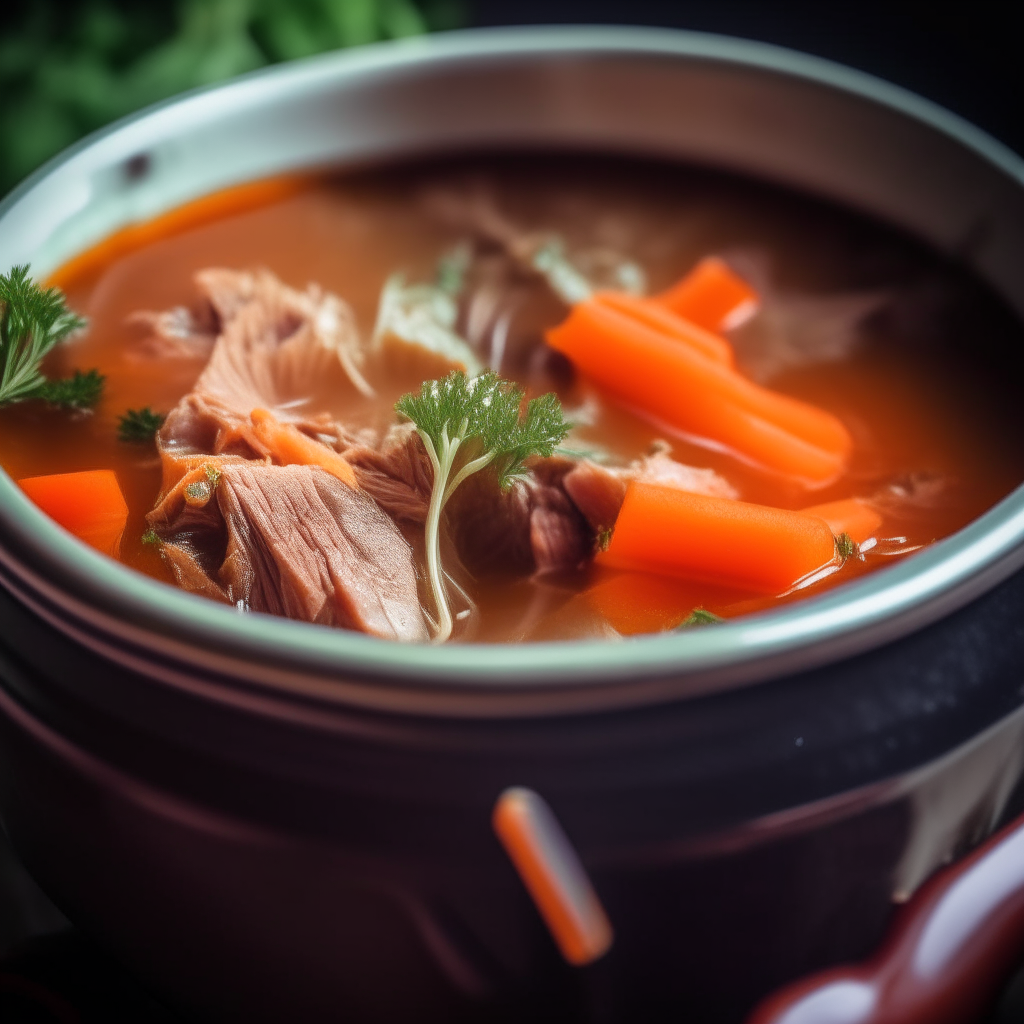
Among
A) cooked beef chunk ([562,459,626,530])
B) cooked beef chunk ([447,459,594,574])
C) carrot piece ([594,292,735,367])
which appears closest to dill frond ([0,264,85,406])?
cooked beef chunk ([447,459,594,574])

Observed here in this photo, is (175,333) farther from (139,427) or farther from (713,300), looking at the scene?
(713,300)

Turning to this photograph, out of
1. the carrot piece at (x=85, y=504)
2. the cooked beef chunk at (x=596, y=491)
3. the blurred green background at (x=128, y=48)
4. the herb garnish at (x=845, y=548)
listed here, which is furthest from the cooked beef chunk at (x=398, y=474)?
the blurred green background at (x=128, y=48)

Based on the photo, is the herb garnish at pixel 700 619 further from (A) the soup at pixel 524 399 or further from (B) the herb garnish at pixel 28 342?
(B) the herb garnish at pixel 28 342

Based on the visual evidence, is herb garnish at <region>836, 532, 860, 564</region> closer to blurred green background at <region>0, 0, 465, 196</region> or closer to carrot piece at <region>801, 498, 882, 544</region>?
carrot piece at <region>801, 498, 882, 544</region>

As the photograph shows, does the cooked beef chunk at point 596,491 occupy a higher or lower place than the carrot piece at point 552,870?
higher

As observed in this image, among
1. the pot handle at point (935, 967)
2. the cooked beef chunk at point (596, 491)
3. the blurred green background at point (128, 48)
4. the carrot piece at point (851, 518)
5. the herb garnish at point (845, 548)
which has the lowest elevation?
the pot handle at point (935, 967)

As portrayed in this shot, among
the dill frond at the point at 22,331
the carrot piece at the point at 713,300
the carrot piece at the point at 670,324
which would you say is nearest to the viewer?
the dill frond at the point at 22,331

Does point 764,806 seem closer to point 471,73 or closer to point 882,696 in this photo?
point 882,696
